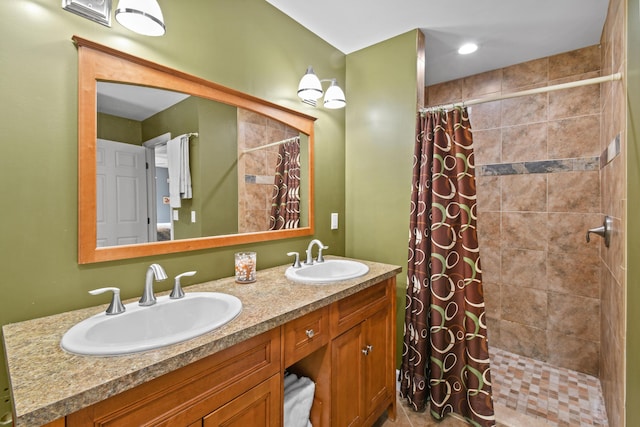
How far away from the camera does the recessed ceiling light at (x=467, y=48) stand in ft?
7.52

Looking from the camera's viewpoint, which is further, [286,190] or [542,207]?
[542,207]

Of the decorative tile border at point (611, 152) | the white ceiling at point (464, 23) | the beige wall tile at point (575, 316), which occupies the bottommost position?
the beige wall tile at point (575, 316)

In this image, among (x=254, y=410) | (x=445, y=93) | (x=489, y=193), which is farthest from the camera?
(x=445, y=93)

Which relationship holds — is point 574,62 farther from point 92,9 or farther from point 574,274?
point 92,9

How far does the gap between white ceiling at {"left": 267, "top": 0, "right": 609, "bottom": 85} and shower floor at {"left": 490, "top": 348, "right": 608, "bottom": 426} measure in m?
2.56

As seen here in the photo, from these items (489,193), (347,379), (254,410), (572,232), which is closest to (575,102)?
(489,193)

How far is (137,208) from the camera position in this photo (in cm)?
129

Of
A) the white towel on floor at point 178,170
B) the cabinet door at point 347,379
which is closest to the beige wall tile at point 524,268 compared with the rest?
the cabinet door at point 347,379

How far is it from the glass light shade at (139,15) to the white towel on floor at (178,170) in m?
0.46

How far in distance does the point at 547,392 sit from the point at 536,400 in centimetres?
17

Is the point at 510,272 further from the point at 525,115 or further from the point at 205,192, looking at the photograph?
the point at 205,192

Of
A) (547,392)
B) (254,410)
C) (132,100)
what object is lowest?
(547,392)

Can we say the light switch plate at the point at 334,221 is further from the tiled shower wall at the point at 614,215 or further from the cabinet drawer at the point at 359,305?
the tiled shower wall at the point at 614,215

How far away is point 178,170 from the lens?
145cm
